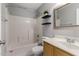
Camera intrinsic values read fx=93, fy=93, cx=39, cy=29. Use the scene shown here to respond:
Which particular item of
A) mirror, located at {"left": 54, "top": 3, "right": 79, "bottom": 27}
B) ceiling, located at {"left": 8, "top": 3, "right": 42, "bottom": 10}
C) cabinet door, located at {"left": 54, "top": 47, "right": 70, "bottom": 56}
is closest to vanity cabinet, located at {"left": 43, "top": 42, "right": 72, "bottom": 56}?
cabinet door, located at {"left": 54, "top": 47, "right": 70, "bottom": 56}

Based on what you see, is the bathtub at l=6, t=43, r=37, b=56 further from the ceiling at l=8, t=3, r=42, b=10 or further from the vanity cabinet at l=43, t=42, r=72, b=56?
the ceiling at l=8, t=3, r=42, b=10

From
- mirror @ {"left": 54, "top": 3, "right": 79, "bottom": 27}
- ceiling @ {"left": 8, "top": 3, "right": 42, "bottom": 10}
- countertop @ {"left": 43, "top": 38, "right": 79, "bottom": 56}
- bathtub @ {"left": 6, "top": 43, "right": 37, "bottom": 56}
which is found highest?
ceiling @ {"left": 8, "top": 3, "right": 42, "bottom": 10}

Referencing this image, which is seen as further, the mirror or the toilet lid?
the mirror

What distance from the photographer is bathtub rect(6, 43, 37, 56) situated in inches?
45.5

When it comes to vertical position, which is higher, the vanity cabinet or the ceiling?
the ceiling

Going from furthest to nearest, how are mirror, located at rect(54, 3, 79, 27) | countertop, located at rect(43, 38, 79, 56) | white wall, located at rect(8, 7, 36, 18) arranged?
mirror, located at rect(54, 3, 79, 27)
white wall, located at rect(8, 7, 36, 18)
countertop, located at rect(43, 38, 79, 56)

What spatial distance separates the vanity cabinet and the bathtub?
16 cm

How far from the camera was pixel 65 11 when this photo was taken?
1.44 meters

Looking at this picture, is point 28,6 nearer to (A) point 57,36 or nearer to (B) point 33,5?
(B) point 33,5

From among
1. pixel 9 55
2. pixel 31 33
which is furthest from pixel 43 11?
pixel 9 55

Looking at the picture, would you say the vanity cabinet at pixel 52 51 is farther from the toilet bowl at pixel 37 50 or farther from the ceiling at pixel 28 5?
the ceiling at pixel 28 5

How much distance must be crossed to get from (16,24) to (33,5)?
0.33 meters

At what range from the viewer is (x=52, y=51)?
1.19m

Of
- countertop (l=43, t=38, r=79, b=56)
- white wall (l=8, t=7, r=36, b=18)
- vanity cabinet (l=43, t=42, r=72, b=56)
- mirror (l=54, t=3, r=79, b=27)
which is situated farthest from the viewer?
mirror (l=54, t=3, r=79, b=27)
